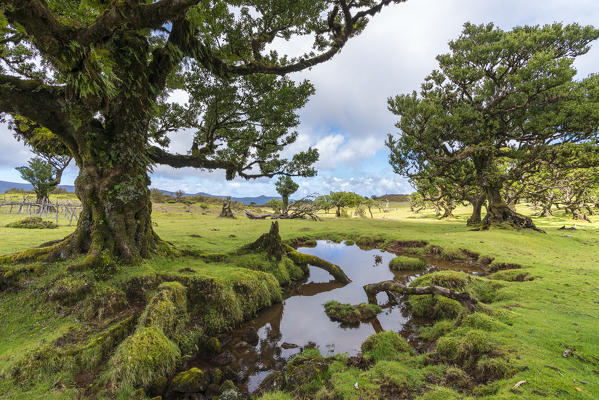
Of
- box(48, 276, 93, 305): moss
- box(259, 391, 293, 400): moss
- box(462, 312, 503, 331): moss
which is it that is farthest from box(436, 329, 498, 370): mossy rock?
box(48, 276, 93, 305): moss

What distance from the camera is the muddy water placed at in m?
6.17

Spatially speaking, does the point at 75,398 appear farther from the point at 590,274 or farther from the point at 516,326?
the point at 590,274

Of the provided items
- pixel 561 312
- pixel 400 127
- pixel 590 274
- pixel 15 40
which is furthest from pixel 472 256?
pixel 15 40

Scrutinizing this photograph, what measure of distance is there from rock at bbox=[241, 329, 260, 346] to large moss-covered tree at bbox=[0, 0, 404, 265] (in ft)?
14.5

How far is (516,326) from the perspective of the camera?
5707mm

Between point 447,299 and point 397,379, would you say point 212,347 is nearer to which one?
point 397,379

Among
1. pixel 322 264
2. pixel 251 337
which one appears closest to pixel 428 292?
pixel 251 337

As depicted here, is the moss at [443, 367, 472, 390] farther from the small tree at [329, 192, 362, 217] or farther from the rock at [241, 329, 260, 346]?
the small tree at [329, 192, 362, 217]

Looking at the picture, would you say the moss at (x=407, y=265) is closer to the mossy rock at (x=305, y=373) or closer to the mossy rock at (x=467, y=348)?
the mossy rock at (x=467, y=348)

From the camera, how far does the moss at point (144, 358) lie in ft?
15.1

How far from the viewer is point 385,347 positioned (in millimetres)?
5875

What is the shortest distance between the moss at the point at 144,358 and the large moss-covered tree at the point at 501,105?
23.1m

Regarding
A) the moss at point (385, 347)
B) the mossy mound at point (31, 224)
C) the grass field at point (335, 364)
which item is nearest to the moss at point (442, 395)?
the grass field at point (335, 364)

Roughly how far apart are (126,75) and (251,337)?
8.74 meters
